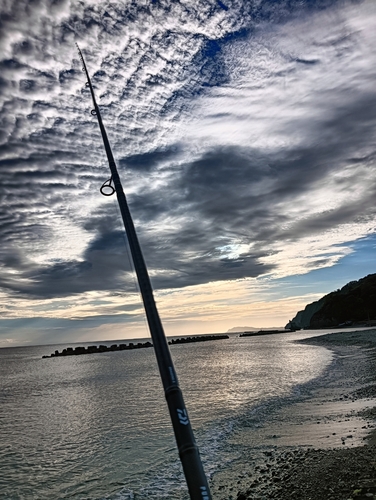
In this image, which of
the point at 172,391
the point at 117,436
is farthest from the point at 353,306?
the point at 172,391

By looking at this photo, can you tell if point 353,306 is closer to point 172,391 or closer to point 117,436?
point 117,436

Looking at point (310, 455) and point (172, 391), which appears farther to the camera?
point (310, 455)

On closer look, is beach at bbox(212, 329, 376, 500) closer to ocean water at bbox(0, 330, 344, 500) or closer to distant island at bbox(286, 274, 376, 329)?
ocean water at bbox(0, 330, 344, 500)

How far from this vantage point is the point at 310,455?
10531 mm

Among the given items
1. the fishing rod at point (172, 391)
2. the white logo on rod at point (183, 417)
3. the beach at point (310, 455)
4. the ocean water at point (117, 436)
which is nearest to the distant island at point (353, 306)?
the ocean water at point (117, 436)

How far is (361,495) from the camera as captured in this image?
669 centimetres

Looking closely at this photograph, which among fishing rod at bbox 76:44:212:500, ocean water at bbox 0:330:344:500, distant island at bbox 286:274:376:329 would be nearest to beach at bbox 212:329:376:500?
ocean water at bbox 0:330:344:500

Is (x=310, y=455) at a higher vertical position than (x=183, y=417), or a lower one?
lower

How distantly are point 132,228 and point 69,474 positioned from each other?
1250 centimetres

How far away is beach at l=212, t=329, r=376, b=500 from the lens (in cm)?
795

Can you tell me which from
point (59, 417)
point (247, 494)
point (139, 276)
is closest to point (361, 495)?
point (247, 494)

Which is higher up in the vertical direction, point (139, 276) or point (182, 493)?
point (139, 276)

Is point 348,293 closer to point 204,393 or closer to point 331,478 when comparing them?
point 204,393

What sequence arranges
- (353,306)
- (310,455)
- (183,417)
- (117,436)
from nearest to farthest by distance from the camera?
(183,417)
(310,455)
(117,436)
(353,306)
